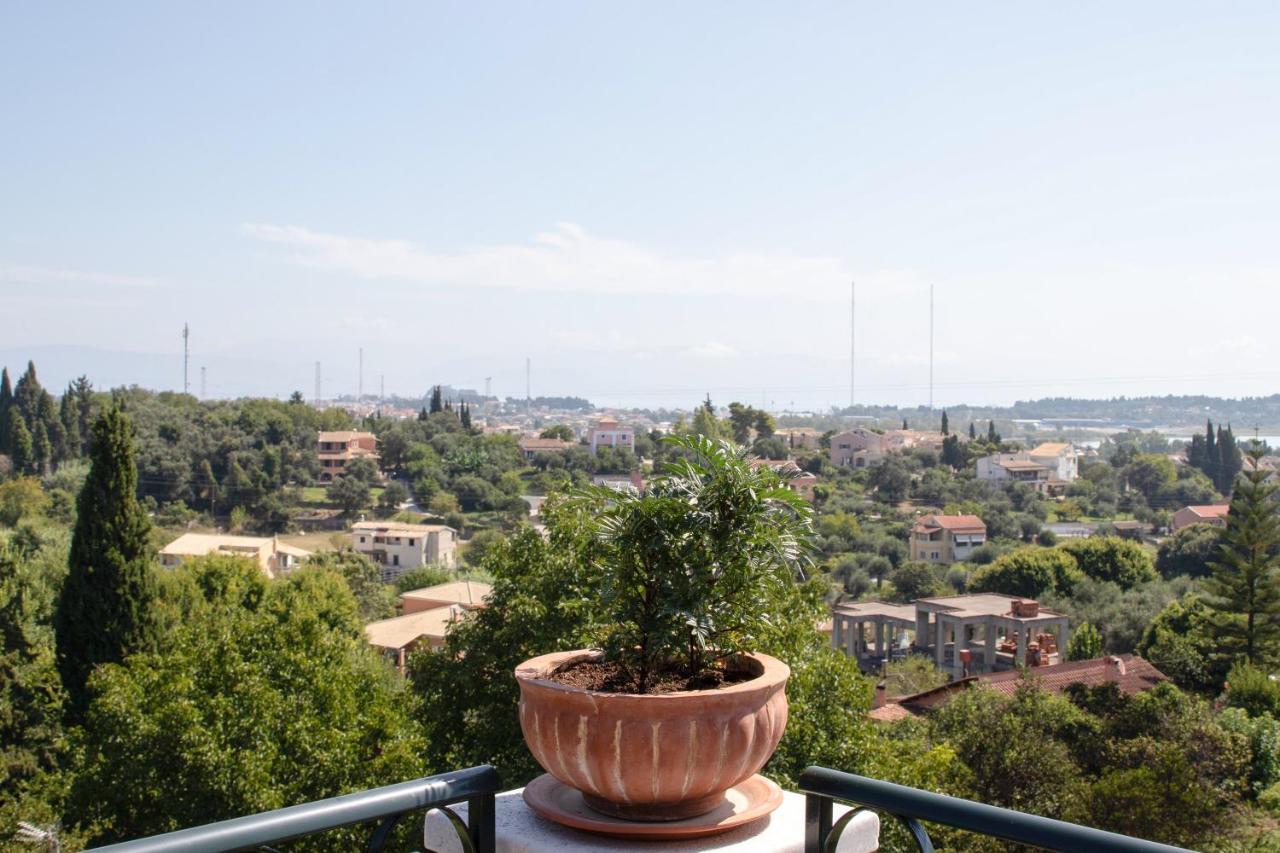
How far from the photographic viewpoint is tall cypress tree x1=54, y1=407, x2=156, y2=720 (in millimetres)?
13906

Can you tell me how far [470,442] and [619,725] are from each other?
207 ft

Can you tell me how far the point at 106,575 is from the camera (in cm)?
1411

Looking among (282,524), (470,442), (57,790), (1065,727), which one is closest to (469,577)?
(282,524)

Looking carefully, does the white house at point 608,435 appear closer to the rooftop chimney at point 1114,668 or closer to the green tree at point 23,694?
the rooftop chimney at point 1114,668

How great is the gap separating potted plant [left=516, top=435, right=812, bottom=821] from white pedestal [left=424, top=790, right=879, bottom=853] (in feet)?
0.20

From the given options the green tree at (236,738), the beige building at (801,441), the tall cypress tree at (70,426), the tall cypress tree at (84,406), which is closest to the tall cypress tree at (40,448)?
the tall cypress tree at (70,426)

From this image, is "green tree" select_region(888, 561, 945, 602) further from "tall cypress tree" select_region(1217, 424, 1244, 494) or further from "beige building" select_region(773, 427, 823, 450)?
"beige building" select_region(773, 427, 823, 450)

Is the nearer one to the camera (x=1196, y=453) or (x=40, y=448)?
(x=40, y=448)

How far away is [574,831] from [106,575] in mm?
14278

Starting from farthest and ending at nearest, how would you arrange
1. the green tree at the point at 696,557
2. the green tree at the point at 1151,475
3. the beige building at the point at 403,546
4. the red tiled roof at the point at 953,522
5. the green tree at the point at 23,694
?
the green tree at the point at 1151,475 < the red tiled roof at the point at 953,522 < the beige building at the point at 403,546 < the green tree at the point at 23,694 < the green tree at the point at 696,557

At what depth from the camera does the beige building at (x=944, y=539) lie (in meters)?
43.9

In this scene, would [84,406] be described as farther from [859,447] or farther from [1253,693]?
[1253,693]

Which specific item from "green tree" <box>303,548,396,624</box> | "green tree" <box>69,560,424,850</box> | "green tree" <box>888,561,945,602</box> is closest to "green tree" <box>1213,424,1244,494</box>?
"green tree" <box>888,561,945,602</box>

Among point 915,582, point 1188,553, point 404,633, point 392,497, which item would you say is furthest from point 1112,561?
point 392,497
